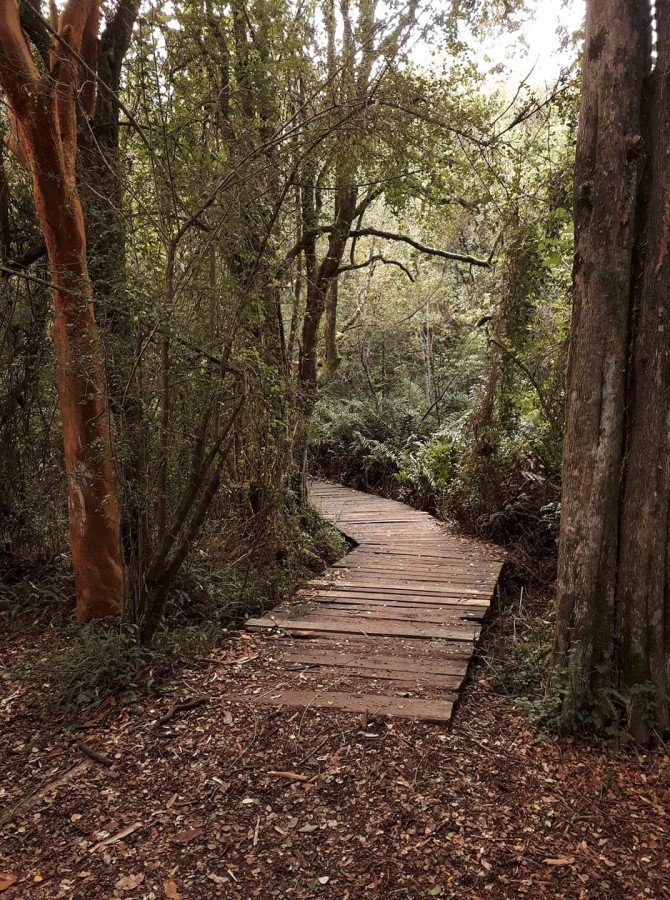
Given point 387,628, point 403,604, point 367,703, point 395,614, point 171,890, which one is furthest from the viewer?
point 403,604

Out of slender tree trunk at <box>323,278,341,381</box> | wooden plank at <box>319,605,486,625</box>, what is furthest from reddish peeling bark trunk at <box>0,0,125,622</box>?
slender tree trunk at <box>323,278,341,381</box>

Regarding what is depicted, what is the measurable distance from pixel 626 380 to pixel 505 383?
4482mm

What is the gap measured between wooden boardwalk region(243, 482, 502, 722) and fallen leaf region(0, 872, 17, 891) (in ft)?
4.88

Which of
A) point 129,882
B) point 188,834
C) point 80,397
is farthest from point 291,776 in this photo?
point 80,397

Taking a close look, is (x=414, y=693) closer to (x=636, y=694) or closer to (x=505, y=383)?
(x=636, y=694)

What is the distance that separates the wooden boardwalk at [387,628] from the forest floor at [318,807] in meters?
0.23

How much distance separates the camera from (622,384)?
10.1 ft

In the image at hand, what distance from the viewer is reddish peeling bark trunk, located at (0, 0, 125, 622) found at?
3795 mm

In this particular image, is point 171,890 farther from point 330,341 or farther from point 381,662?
point 330,341

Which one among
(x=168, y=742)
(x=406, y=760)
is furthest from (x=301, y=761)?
Result: (x=168, y=742)

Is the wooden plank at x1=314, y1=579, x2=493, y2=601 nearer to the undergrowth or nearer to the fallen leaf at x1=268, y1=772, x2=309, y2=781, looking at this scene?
the undergrowth

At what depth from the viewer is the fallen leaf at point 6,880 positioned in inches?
89.9

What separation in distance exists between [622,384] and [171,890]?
3.02m

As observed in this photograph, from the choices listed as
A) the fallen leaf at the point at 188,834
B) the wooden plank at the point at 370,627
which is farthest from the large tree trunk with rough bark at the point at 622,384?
the fallen leaf at the point at 188,834
